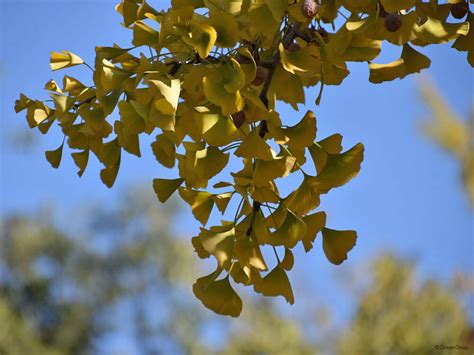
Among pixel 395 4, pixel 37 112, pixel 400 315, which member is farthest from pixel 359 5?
pixel 400 315

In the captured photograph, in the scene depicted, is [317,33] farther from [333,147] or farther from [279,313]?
[279,313]

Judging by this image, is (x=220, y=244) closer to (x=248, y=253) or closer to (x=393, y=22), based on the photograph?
(x=248, y=253)

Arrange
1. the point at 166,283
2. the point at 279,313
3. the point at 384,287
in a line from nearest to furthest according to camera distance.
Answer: the point at 384,287 < the point at 279,313 < the point at 166,283

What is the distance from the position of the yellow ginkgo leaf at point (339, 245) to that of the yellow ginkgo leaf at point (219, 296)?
72mm

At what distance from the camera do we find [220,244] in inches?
17.6

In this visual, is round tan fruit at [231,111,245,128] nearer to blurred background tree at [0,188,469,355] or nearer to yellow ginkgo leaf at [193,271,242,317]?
yellow ginkgo leaf at [193,271,242,317]

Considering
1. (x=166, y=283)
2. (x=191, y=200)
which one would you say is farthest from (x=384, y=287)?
(x=191, y=200)

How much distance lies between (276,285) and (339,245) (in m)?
0.05

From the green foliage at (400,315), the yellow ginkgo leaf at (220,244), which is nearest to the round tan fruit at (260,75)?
the yellow ginkgo leaf at (220,244)

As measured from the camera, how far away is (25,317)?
6789 millimetres

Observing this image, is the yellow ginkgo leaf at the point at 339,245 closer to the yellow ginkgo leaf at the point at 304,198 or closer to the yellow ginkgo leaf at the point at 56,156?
the yellow ginkgo leaf at the point at 304,198

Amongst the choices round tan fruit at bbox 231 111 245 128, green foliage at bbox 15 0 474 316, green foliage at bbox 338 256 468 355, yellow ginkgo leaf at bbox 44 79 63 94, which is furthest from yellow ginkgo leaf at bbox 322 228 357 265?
green foliage at bbox 338 256 468 355

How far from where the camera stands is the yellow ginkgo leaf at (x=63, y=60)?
20.6 inches

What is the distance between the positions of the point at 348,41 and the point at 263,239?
0.45 feet
